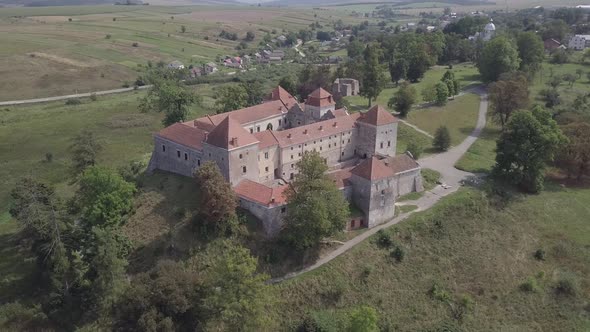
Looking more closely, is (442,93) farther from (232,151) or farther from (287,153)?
(232,151)

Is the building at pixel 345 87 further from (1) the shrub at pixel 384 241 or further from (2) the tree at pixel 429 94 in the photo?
(1) the shrub at pixel 384 241

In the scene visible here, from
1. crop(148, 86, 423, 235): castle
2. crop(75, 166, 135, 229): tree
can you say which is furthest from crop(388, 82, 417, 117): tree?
crop(75, 166, 135, 229): tree

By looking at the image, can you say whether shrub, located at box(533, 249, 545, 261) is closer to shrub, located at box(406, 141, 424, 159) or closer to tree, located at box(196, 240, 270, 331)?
shrub, located at box(406, 141, 424, 159)

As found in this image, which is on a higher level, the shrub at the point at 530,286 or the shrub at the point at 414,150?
the shrub at the point at 414,150

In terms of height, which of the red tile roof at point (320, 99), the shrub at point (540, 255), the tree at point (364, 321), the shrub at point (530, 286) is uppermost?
the red tile roof at point (320, 99)

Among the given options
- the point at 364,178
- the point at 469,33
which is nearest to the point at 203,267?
the point at 364,178

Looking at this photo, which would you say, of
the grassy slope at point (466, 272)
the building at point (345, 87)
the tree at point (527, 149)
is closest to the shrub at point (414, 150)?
the tree at point (527, 149)

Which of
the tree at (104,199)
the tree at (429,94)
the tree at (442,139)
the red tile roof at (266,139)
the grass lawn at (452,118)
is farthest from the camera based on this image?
the tree at (429,94)
